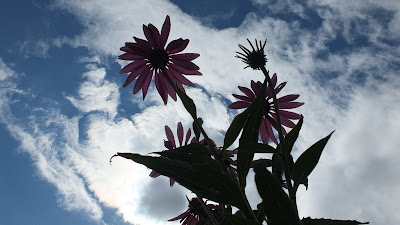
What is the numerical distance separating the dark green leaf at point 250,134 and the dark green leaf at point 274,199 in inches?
10.1

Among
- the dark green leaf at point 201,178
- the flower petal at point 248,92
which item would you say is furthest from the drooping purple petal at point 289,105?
the dark green leaf at point 201,178

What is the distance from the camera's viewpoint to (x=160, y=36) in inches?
70.2

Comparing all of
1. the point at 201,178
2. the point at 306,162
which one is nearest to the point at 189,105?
the point at 201,178

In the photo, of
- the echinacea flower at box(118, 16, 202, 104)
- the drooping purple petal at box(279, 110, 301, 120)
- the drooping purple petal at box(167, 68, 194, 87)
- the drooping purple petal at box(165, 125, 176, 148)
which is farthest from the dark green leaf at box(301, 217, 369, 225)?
the drooping purple petal at box(165, 125, 176, 148)

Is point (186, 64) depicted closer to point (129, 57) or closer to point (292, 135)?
point (129, 57)

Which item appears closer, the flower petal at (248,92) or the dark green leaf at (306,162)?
the dark green leaf at (306,162)

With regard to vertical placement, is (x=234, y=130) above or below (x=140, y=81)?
below

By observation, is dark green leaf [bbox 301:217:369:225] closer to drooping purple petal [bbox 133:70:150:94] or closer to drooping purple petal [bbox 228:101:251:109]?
drooping purple petal [bbox 228:101:251:109]

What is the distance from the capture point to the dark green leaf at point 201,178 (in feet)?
3.38

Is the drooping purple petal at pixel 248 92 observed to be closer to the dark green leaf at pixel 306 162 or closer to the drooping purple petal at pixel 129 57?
the drooping purple petal at pixel 129 57

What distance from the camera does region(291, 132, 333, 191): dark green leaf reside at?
3.74ft

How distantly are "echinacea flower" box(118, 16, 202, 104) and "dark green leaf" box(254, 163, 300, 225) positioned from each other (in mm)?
939

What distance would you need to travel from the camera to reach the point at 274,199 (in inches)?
35.0

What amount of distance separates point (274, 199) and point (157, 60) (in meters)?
1.11
